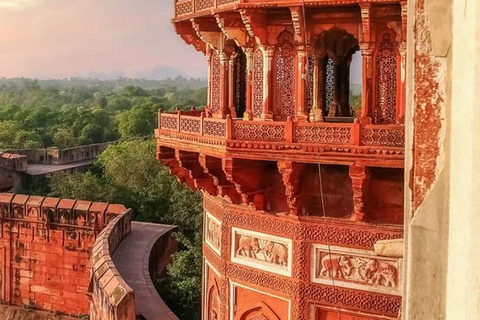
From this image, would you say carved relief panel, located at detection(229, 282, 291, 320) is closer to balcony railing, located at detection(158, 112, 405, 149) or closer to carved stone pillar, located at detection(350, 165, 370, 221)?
carved stone pillar, located at detection(350, 165, 370, 221)

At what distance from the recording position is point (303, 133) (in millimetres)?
7383

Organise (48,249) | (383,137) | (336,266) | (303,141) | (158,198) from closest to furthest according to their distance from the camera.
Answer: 1. (383,137)
2. (303,141)
3. (336,266)
4. (48,249)
5. (158,198)

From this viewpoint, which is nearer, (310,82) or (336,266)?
(336,266)

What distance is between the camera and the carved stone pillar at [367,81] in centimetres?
767

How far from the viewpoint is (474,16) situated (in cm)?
239

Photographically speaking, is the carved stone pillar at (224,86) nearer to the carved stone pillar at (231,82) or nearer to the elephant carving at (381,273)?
the carved stone pillar at (231,82)

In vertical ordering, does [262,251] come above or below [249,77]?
below

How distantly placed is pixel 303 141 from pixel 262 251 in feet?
6.46

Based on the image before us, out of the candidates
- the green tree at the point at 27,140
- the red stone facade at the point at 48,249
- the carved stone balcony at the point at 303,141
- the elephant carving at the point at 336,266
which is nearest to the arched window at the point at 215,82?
the carved stone balcony at the point at 303,141

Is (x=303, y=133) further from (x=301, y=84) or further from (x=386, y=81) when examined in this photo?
(x=386, y=81)

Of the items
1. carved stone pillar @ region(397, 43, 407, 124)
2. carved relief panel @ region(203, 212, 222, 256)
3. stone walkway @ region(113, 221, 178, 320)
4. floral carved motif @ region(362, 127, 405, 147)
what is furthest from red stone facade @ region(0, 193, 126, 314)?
floral carved motif @ region(362, 127, 405, 147)

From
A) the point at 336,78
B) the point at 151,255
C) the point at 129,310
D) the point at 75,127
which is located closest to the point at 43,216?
the point at 151,255

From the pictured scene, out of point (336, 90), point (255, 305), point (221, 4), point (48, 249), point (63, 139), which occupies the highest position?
point (221, 4)

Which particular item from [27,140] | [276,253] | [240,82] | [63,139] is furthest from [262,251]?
[63,139]
